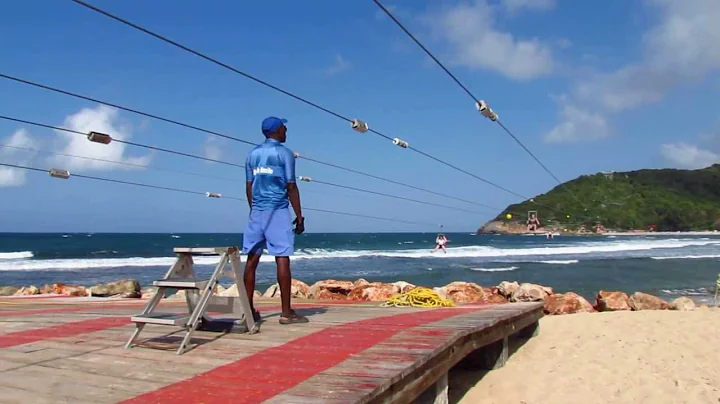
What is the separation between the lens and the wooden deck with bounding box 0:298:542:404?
9.64 feet

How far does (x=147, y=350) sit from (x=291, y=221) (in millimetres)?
1552

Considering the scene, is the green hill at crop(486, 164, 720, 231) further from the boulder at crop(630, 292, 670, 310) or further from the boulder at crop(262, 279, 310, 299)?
the boulder at crop(262, 279, 310, 299)

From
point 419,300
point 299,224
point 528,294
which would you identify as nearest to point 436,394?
point 299,224

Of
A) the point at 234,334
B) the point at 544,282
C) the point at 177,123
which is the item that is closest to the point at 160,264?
the point at 544,282

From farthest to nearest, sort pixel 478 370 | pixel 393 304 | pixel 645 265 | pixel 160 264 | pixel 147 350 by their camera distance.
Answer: pixel 160 264 → pixel 645 265 → pixel 393 304 → pixel 478 370 → pixel 147 350

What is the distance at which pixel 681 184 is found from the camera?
166000 millimetres

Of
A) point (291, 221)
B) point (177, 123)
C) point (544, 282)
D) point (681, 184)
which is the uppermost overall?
point (681, 184)

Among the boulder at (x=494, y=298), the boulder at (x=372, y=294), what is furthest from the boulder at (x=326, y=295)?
the boulder at (x=494, y=298)

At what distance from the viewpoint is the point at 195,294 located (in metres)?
4.55

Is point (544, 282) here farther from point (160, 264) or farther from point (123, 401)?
point (160, 264)

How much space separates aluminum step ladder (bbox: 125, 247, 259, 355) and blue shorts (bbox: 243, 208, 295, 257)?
0.38 m

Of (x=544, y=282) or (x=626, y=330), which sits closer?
(x=626, y=330)

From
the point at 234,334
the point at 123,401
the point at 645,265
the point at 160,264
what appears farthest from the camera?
the point at 160,264

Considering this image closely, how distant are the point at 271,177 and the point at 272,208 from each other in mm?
265
